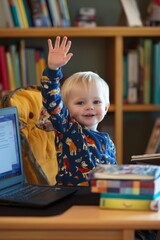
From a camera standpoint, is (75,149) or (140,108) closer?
(75,149)

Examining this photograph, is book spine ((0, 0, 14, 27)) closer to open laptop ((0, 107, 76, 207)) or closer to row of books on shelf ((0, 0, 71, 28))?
row of books on shelf ((0, 0, 71, 28))

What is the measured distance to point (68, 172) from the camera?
2.00 meters

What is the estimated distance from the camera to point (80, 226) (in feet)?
4.83

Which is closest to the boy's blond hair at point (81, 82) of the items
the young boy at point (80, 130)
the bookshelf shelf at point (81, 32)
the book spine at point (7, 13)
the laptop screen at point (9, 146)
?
the young boy at point (80, 130)

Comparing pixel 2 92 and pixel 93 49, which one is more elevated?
pixel 93 49

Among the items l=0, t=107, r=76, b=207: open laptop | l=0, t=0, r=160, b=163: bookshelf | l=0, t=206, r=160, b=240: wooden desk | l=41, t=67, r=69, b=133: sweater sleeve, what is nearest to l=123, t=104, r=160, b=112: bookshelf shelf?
l=0, t=0, r=160, b=163: bookshelf

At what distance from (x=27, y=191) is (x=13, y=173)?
0.10 m

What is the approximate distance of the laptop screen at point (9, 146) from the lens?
1.78 m

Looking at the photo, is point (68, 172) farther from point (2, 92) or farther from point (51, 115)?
point (2, 92)

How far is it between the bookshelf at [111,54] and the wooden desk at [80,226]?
5.75 feet

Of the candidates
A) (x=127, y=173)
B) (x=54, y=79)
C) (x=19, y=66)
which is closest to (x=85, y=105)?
(x=54, y=79)

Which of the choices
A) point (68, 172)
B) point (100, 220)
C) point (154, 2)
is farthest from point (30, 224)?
point (154, 2)

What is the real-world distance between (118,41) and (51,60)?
4.63 feet

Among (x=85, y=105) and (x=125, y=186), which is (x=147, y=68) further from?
(x=125, y=186)
